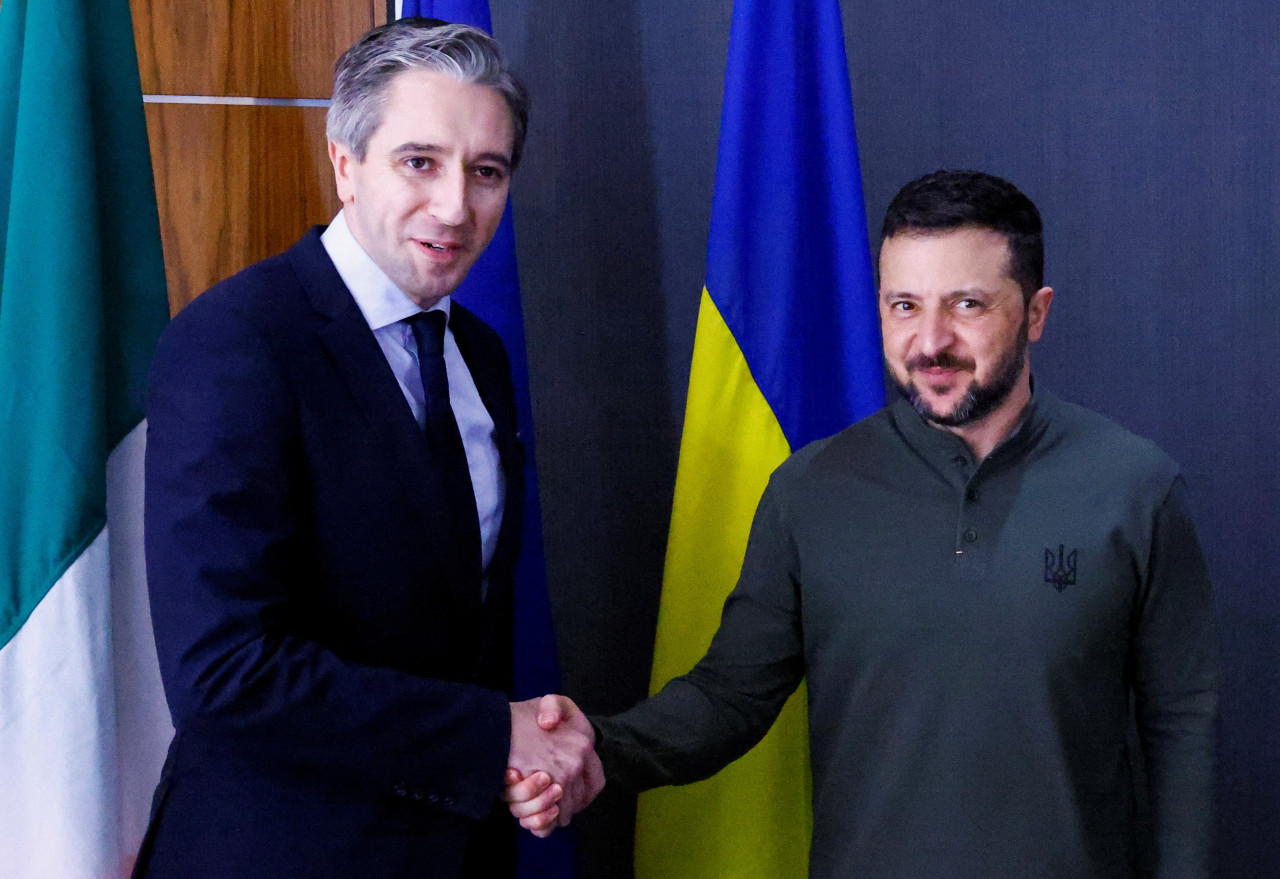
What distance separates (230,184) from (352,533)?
913 millimetres

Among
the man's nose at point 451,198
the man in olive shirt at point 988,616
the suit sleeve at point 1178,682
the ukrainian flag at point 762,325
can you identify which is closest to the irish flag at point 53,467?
the man's nose at point 451,198

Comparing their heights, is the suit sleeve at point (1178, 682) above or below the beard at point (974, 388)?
below

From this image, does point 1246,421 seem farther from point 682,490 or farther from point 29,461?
point 29,461

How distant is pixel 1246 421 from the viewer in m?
2.31

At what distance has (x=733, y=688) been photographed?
1.71 m

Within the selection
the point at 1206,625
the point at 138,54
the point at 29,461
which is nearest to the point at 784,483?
the point at 1206,625

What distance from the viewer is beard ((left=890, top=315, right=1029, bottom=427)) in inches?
60.7

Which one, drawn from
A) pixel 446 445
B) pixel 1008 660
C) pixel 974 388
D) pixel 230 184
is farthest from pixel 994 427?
pixel 230 184

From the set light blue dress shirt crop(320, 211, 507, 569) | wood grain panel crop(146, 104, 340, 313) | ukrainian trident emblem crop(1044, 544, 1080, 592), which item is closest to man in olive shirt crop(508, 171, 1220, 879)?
ukrainian trident emblem crop(1044, 544, 1080, 592)

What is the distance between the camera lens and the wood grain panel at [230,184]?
1.91 metres

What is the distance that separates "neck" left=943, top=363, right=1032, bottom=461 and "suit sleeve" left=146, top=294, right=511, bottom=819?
830mm

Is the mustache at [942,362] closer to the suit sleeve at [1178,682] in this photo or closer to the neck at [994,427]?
the neck at [994,427]

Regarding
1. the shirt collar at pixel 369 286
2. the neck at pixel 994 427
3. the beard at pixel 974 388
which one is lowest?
the neck at pixel 994 427

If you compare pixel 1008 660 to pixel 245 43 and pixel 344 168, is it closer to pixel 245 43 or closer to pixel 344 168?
pixel 344 168
